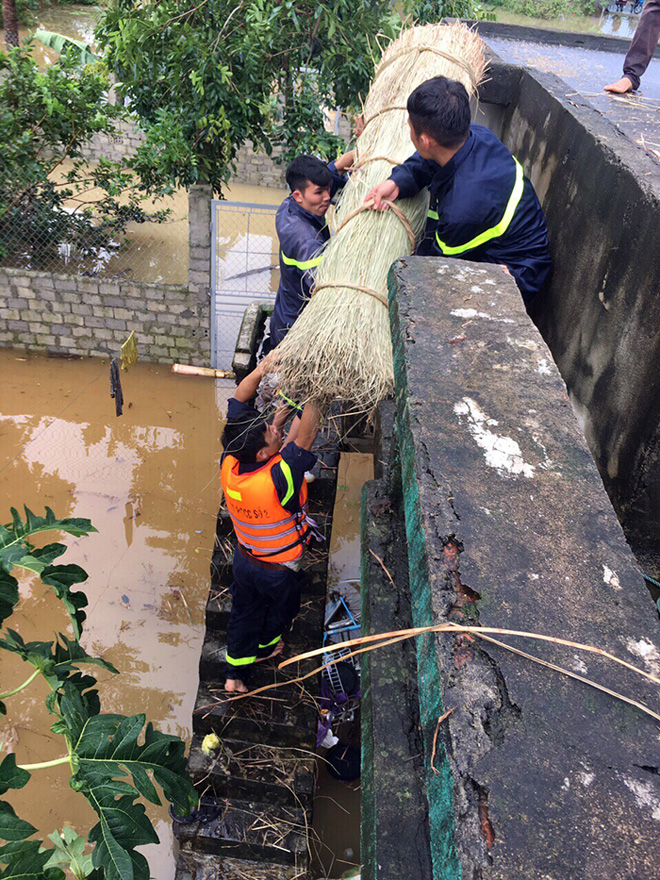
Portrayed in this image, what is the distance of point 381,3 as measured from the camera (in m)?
5.63

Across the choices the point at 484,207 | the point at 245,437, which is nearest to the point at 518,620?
the point at 484,207

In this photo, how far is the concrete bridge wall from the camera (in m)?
1.92

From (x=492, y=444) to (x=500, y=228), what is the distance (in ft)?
5.18

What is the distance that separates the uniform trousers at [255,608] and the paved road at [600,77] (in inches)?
97.4

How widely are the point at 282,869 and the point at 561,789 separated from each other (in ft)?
9.85

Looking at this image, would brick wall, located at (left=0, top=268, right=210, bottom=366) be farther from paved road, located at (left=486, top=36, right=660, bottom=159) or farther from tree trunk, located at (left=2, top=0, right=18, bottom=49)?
tree trunk, located at (left=2, top=0, right=18, bottom=49)

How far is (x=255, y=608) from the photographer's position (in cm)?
343

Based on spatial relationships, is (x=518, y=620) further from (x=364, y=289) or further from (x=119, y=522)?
(x=119, y=522)

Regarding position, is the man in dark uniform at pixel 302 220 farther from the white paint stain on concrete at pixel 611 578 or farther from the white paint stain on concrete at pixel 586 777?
the white paint stain on concrete at pixel 586 777

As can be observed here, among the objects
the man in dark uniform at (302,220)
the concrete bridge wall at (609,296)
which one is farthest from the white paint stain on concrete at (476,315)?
the man in dark uniform at (302,220)

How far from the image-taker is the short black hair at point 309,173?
360 centimetres

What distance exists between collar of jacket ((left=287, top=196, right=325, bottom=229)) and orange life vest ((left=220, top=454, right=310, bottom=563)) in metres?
1.50

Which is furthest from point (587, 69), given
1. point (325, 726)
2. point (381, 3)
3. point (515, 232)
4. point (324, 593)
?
point (325, 726)

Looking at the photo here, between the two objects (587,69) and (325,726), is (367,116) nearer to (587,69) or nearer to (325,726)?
(587,69)
